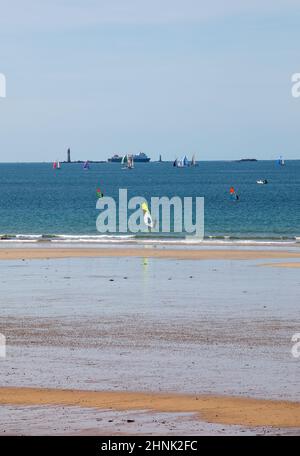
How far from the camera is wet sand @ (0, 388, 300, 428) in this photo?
17.4 metres

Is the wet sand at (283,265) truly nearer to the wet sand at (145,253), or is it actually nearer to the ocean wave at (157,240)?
the wet sand at (145,253)

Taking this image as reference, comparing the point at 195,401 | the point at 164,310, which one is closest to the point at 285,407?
the point at 195,401

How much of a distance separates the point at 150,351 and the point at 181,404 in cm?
477

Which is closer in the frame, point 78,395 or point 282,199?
point 78,395

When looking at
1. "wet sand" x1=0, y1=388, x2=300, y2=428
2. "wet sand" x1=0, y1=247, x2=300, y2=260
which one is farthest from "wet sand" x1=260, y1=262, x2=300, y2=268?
"wet sand" x1=0, y1=388, x2=300, y2=428

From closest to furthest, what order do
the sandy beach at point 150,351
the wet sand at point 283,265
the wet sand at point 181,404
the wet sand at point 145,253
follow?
the wet sand at point 181,404, the sandy beach at point 150,351, the wet sand at point 283,265, the wet sand at point 145,253

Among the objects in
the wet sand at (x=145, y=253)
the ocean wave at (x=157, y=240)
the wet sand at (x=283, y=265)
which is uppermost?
the ocean wave at (x=157, y=240)

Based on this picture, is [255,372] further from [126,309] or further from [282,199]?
[282,199]

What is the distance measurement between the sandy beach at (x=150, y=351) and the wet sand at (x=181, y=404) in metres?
0.02

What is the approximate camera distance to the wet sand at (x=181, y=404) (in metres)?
17.4

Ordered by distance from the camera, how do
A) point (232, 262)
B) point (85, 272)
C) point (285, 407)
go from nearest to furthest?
point (285, 407) < point (85, 272) < point (232, 262)

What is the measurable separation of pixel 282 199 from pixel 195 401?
119 m

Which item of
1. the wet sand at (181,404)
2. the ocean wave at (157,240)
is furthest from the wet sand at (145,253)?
the wet sand at (181,404)

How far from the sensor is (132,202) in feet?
457
